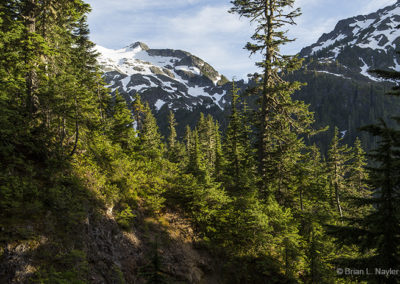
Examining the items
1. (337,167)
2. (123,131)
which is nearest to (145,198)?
(123,131)

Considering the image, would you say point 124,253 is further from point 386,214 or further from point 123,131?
point 123,131

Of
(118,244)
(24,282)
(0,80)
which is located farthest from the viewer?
(118,244)

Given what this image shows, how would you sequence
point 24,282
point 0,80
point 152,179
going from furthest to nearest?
1. point 152,179
2. point 0,80
3. point 24,282

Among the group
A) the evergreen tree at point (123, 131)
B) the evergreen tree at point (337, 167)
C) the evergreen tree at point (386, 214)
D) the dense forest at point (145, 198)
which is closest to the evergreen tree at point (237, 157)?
the dense forest at point (145, 198)

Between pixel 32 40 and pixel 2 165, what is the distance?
20.3 ft

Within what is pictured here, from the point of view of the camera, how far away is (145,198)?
40.6 feet

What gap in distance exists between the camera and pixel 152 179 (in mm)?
12930

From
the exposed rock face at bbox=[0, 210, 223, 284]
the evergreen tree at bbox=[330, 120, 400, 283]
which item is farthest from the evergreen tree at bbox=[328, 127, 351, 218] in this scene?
the evergreen tree at bbox=[330, 120, 400, 283]

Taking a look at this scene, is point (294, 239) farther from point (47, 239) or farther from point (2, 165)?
point (2, 165)

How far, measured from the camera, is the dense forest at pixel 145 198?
546cm

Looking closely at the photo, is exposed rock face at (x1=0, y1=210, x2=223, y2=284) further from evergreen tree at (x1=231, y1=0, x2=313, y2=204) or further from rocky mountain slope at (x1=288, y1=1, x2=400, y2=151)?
rocky mountain slope at (x1=288, y1=1, x2=400, y2=151)

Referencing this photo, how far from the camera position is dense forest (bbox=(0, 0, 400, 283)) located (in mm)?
5465

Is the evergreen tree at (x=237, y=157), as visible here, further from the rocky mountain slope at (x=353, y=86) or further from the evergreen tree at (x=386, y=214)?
the rocky mountain slope at (x=353, y=86)

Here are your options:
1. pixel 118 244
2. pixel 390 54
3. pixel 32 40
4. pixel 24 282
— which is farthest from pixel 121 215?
pixel 390 54
